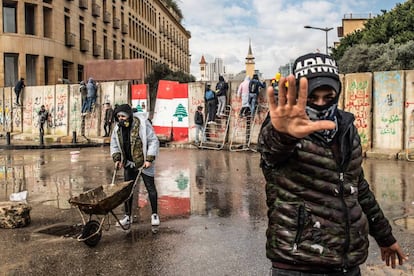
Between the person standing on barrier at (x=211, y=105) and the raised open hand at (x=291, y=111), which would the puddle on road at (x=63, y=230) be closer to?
the raised open hand at (x=291, y=111)

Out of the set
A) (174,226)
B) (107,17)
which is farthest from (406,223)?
(107,17)

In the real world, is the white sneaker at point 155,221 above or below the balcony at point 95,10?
below

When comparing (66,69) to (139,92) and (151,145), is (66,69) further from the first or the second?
(151,145)

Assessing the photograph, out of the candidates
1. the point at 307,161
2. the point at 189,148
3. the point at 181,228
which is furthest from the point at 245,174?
the point at 307,161

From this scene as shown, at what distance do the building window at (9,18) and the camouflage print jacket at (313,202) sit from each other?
123 ft

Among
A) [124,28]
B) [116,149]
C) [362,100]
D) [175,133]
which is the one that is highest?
[124,28]

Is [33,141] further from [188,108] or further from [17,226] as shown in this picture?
[17,226]

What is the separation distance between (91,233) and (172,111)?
1410 cm

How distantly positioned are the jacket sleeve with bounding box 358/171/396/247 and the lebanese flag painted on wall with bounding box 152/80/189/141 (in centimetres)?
1651

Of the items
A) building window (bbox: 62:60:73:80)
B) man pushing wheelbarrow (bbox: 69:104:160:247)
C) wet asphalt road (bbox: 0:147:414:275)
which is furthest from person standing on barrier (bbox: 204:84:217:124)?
building window (bbox: 62:60:73:80)

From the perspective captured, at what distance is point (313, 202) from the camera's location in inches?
91.7

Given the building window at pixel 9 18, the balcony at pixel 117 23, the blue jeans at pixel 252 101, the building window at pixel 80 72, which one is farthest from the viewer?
the balcony at pixel 117 23

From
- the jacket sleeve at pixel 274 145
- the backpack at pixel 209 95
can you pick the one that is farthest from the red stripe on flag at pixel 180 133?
the jacket sleeve at pixel 274 145

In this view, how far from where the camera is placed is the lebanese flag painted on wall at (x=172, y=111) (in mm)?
19203
